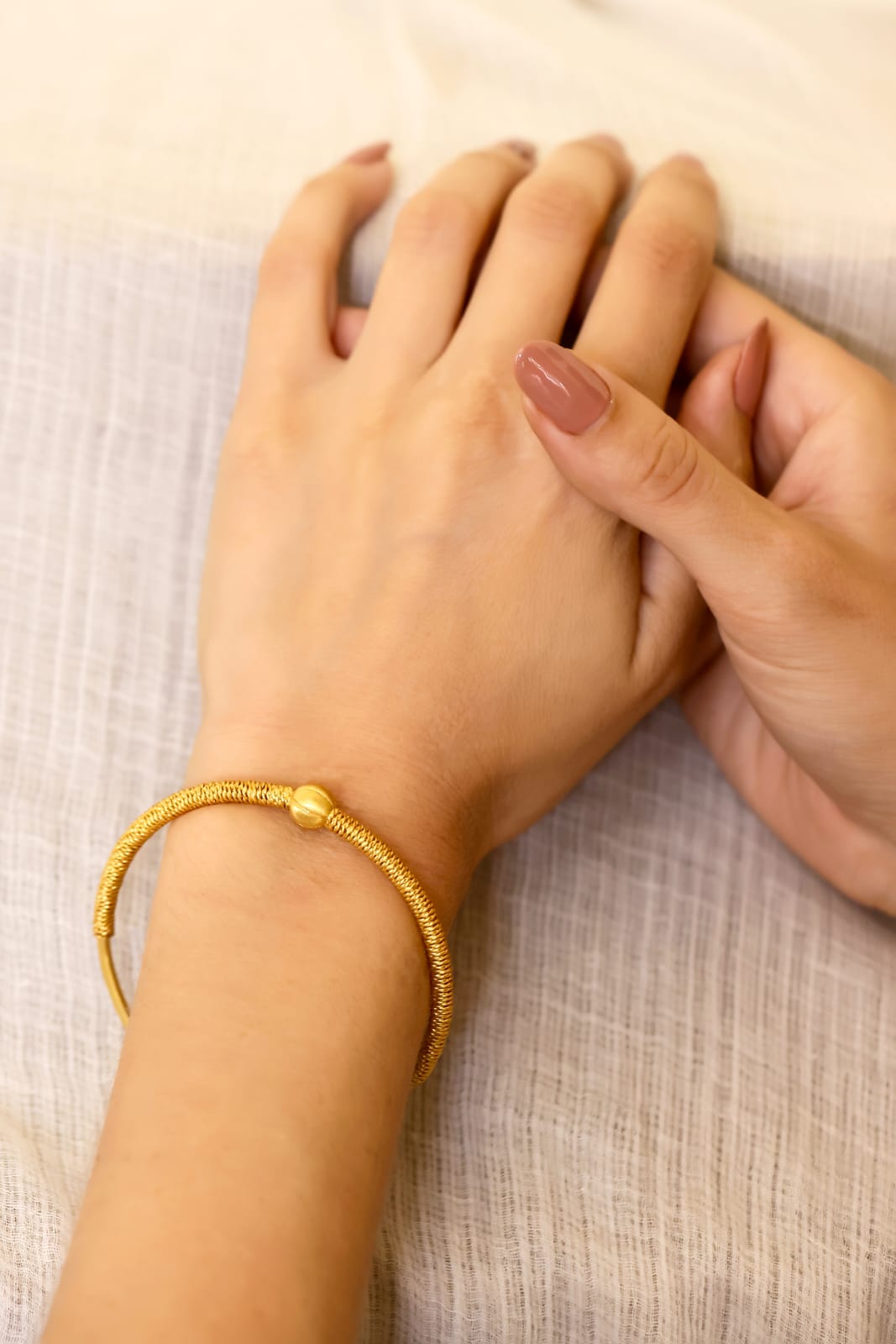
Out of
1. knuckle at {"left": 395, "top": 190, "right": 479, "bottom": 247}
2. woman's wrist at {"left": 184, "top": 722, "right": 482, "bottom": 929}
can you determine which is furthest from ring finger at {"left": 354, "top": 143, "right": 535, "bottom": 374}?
woman's wrist at {"left": 184, "top": 722, "right": 482, "bottom": 929}

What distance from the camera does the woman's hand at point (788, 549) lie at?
617mm

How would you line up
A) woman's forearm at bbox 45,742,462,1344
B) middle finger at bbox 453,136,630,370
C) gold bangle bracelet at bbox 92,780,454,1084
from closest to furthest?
woman's forearm at bbox 45,742,462,1344, gold bangle bracelet at bbox 92,780,454,1084, middle finger at bbox 453,136,630,370

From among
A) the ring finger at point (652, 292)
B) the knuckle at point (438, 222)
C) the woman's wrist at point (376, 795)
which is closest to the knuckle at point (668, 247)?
the ring finger at point (652, 292)

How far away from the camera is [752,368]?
72 centimetres

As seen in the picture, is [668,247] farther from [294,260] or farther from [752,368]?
[294,260]

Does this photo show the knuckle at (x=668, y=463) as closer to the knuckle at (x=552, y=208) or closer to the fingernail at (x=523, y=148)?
the knuckle at (x=552, y=208)

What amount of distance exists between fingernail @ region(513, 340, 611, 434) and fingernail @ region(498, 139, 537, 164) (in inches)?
10.2

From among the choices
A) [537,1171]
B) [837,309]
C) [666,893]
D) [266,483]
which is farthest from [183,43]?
[537,1171]

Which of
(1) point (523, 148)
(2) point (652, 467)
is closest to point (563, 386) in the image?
(2) point (652, 467)

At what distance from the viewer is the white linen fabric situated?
653 mm

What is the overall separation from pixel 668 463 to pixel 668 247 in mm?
186

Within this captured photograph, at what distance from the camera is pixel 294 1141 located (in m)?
0.51

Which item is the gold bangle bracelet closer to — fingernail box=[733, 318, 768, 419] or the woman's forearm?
the woman's forearm

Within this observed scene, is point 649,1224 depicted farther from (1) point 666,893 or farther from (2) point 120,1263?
(2) point 120,1263
